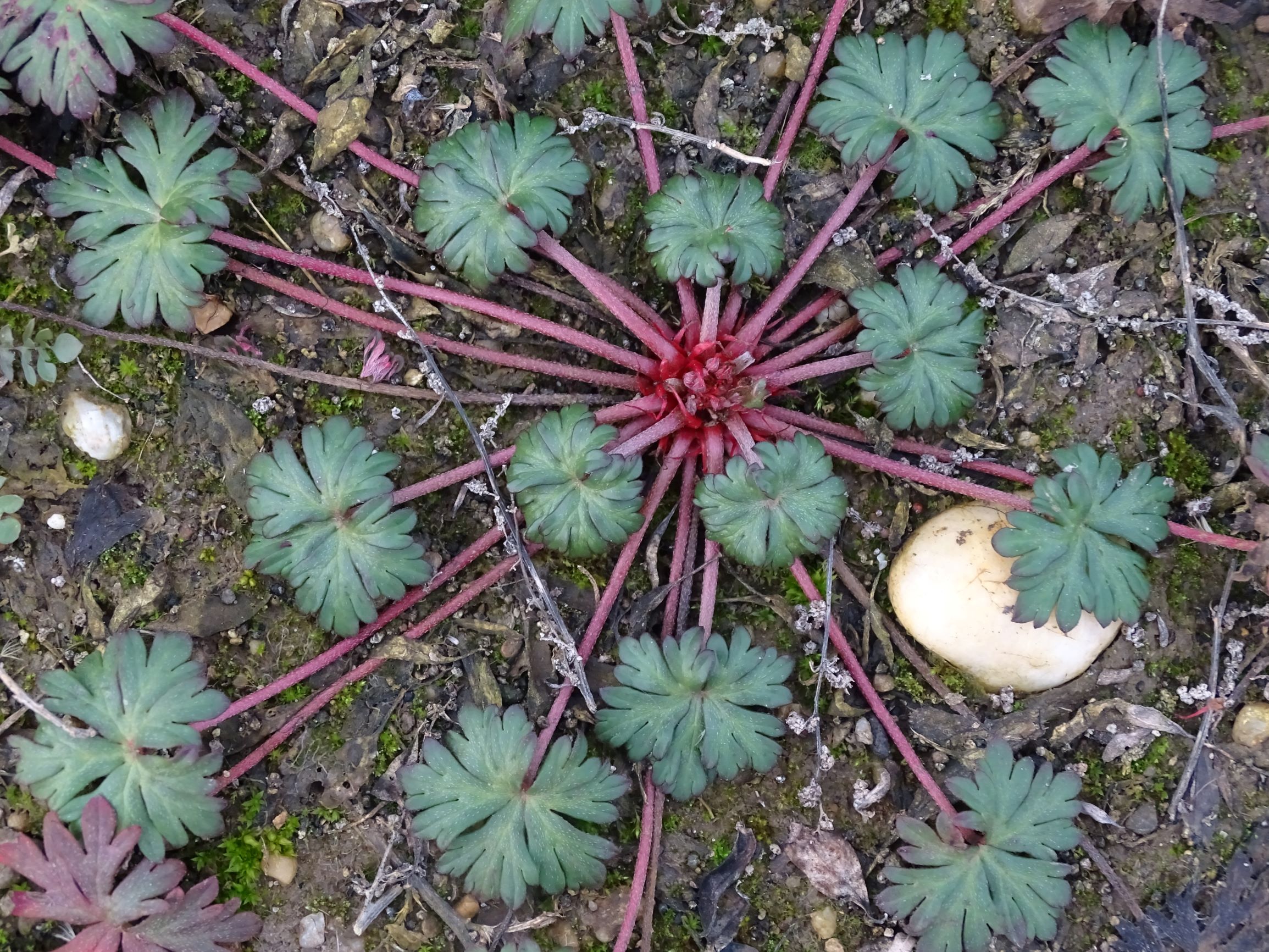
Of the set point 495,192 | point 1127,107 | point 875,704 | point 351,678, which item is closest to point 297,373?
point 495,192

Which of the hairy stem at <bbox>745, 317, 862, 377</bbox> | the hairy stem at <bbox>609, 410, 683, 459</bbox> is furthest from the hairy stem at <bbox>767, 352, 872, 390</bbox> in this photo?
the hairy stem at <bbox>609, 410, 683, 459</bbox>

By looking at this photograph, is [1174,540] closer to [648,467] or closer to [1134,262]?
[1134,262]

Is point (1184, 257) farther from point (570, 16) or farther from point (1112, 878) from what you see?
point (570, 16)

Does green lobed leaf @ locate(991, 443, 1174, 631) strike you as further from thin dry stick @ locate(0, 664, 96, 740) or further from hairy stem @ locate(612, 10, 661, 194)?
thin dry stick @ locate(0, 664, 96, 740)

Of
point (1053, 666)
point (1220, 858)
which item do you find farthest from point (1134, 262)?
point (1220, 858)

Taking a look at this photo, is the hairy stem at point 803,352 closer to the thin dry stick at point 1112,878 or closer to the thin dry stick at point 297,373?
the thin dry stick at point 297,373

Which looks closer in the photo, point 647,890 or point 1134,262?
point 647,890
